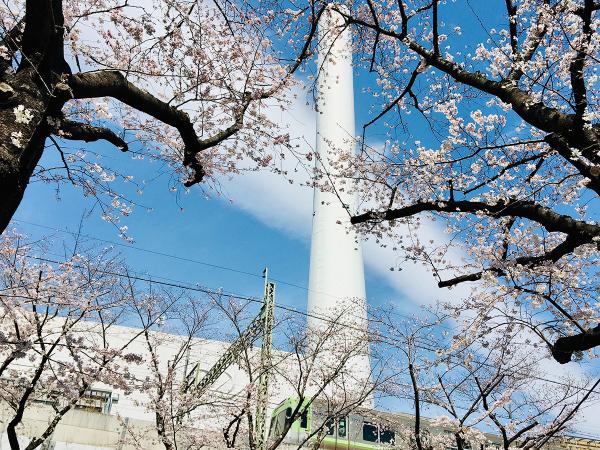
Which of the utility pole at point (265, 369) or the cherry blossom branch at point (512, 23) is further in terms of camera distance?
the utility pole at point (265, 369)

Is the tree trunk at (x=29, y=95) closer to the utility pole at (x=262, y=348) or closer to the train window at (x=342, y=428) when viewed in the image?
the utility pole at (x=262, y=348)

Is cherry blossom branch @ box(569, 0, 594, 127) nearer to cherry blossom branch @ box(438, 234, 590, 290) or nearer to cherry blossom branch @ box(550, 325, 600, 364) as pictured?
cherry blossom branch @ box(438, 234, 590, 290)

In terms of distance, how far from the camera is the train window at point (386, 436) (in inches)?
693

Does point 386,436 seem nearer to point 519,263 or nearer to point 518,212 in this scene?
point 519,263

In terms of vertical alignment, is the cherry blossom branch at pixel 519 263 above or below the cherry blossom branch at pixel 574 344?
above

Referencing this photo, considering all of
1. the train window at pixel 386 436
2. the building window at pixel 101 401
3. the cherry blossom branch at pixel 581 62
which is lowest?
the train window at pixel 386 436

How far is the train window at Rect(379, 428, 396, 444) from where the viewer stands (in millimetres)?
17594

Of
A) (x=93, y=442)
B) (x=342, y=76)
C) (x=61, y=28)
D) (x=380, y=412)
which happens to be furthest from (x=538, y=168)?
(x=342, y=76)

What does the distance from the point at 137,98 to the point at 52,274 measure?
Result: 7.88 metres

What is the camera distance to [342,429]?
17.3 meters

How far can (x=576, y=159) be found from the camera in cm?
432

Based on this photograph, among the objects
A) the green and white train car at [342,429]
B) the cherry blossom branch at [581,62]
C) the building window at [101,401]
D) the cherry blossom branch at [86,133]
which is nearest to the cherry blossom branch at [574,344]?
the cherry blossom branch at [581,62]

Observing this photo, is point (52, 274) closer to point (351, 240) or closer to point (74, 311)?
point (74, 311)

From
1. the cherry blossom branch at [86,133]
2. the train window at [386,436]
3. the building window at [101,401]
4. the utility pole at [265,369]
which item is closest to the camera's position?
the cherry blossom branch at [86,133]
